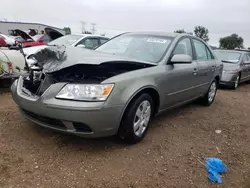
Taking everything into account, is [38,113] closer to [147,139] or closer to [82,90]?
[82,90]

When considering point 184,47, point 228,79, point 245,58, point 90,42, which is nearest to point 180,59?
point 184,47

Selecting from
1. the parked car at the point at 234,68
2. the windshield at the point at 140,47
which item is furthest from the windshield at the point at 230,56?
the windshield at the point at 140,47

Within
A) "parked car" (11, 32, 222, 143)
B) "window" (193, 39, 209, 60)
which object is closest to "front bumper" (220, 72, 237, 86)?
"window" (193, 39, 209, 60)

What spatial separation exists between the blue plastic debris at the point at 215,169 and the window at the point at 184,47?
1.73m

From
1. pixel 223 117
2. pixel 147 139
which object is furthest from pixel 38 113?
pixel 223 117

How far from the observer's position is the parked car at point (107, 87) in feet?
8.73

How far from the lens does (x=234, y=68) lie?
852cm

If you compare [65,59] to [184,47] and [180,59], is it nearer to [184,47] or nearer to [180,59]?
[180,59]

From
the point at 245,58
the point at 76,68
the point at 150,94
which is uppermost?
the point at 76,68

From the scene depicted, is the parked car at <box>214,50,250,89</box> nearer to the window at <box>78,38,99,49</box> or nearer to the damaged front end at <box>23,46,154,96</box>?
the window at <box>78,38,99,49</box>

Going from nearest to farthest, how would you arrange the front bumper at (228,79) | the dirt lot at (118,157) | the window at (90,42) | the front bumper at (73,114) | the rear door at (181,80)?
the dirt lot at (118,157), the front bumper at (73,114), the rear door at (181,80), the window at (90,42), the front bumper at (228,79)

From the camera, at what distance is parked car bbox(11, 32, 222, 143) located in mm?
2660

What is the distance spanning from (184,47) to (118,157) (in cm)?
233

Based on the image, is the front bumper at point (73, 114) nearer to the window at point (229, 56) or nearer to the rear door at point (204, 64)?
the rear door at point (204, 64)
